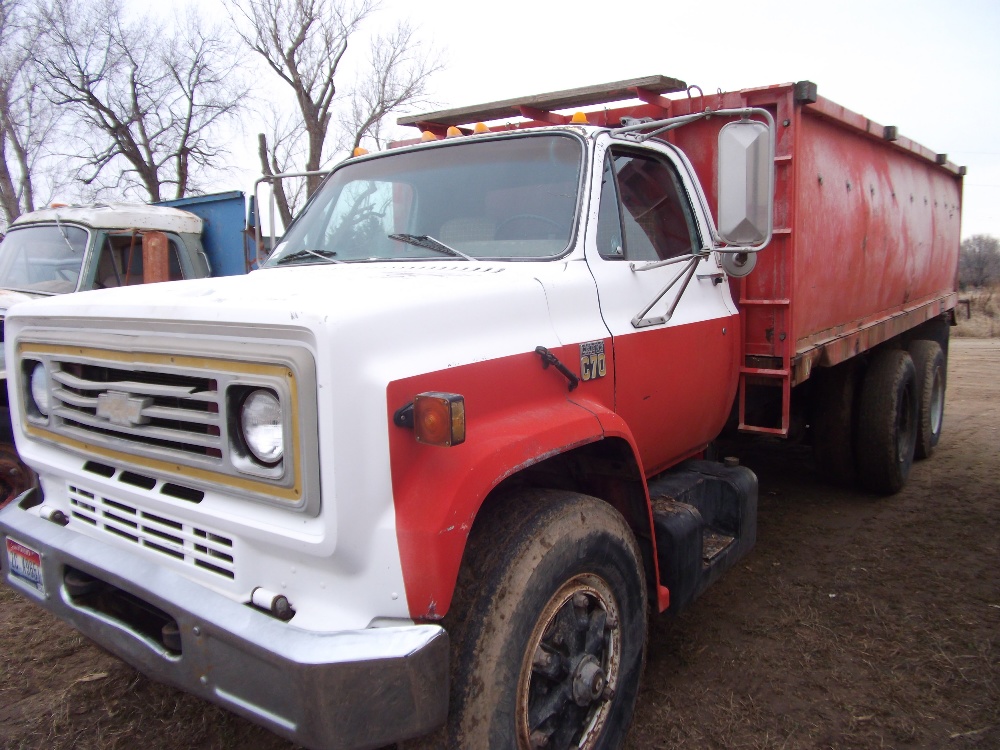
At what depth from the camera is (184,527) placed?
7.33 feet

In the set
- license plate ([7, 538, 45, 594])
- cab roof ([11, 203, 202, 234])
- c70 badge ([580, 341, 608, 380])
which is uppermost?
cab roof ([11, 203, 202, 234])

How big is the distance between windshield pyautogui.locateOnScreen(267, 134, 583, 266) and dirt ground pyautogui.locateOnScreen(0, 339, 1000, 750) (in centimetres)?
194

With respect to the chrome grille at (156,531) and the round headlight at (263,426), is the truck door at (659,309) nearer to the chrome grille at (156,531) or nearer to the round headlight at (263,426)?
the round headlight at (263,426)

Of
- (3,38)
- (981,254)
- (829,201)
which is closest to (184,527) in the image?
(829,201)

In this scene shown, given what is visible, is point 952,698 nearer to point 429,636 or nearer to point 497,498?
point 497,498

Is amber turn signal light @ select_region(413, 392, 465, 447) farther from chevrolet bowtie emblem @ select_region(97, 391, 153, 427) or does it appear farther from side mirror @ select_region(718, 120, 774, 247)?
side mirror @ select_region(718, 120, 774, 247)

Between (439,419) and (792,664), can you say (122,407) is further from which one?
(792,664)

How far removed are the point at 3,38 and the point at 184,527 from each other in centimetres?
2162

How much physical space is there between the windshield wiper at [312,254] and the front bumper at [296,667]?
1.49 m

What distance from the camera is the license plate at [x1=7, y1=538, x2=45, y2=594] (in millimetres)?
2557

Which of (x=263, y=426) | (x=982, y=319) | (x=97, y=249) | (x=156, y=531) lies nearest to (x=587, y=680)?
(x=263, y=426)

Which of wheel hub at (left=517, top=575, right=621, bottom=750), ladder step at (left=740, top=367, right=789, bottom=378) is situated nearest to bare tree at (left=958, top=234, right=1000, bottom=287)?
ladder step at (left=740, top=367, right=789, bottom=378)


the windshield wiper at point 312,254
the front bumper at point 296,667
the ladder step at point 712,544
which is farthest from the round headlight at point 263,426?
the ladder step at point 712,544

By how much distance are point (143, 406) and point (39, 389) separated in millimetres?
771
